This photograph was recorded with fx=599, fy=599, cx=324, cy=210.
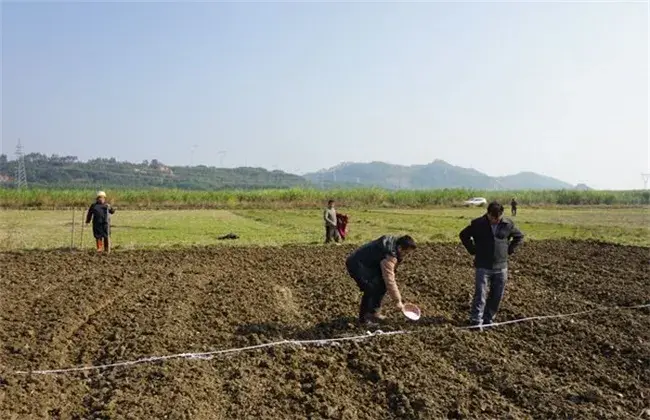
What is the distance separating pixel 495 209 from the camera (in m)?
8.38

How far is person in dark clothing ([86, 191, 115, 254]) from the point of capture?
1644 centimetres

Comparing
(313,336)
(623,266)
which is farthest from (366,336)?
(623,266)

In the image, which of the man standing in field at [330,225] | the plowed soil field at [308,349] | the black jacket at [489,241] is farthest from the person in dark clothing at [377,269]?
the man standing in field at [330,225]

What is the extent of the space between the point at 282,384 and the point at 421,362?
1.70 m

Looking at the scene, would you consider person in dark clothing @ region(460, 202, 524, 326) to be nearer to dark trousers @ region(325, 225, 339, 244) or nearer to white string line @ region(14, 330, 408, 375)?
white string line @ region(14, 330, 408, 375)

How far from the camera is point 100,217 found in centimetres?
1658

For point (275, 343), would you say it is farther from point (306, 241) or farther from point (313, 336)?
point (306, 241)

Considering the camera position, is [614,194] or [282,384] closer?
[282,384]

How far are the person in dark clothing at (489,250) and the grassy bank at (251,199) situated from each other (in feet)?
140

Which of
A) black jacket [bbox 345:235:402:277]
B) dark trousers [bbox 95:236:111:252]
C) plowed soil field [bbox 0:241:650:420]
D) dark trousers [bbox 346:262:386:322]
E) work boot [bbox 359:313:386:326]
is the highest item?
black jacket [bbox 345:235:402:277]

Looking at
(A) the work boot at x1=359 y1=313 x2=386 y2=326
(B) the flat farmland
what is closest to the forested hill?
(B) the flat farmland

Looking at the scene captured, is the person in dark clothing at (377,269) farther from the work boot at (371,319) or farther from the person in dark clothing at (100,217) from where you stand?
the person in dark clothing at (100,217)

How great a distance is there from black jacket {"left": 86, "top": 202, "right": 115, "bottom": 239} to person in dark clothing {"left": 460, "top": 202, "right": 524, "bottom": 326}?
11.3 m

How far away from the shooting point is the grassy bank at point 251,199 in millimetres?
50188
